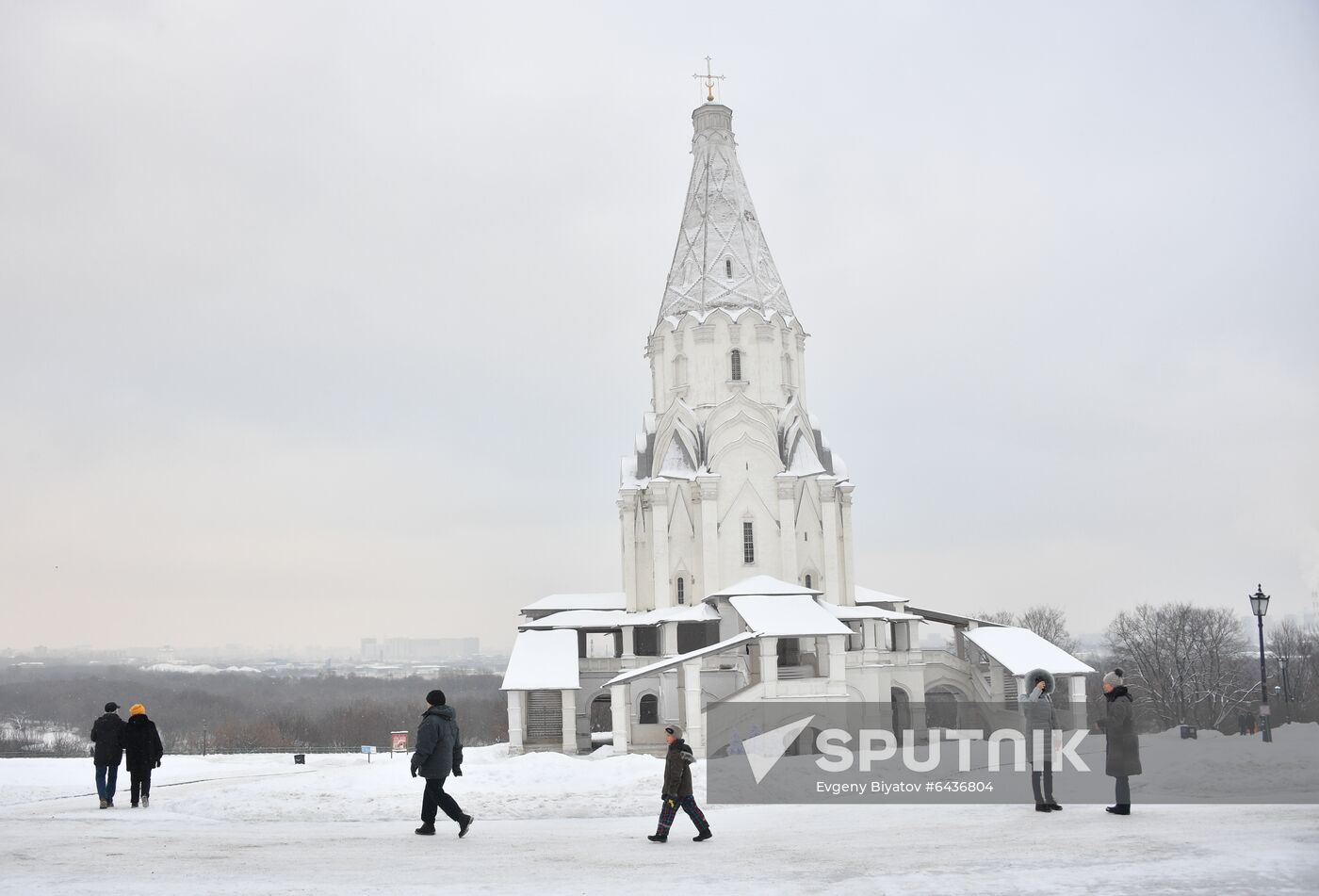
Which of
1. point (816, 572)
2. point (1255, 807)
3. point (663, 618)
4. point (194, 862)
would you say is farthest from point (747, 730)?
point (194, 862)

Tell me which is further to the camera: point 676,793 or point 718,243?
point 718,243

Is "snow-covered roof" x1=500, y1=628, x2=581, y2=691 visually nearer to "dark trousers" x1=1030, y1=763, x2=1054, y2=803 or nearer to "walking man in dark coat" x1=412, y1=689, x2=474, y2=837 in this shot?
"walking man in dark coat" x1=412, y1=689, x2=474, y2=837

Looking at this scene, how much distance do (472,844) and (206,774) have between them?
1481cm

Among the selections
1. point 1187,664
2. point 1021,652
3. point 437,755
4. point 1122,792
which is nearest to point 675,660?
point 1021,652

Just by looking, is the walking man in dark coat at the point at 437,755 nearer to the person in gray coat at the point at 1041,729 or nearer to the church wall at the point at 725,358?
the person in gray coat at the point at 1041,729

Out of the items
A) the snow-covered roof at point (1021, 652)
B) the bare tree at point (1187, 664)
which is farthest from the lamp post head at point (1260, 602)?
the bare tree at point (1187, 664)

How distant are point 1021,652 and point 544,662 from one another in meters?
15.9

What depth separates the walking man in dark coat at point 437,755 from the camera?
11430 mm

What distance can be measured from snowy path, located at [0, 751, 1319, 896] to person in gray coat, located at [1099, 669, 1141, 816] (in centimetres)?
33

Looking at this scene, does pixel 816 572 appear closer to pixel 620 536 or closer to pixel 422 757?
pixel 620 536

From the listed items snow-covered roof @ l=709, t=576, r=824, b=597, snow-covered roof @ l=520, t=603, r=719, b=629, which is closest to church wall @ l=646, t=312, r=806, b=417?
snow-covered roof @ l=709, t=576, r=824, b=597

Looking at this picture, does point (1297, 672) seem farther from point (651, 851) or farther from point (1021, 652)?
point (651, 851)

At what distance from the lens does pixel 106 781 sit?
15531mm

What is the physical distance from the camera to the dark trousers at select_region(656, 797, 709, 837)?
11.6 metres
